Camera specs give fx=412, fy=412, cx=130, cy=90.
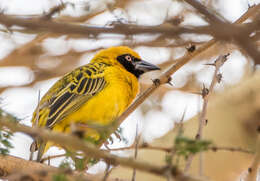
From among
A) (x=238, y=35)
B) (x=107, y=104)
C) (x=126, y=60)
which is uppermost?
(x=126, y=60)

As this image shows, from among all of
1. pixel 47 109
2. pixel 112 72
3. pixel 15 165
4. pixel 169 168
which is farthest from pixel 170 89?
pixel 169 168

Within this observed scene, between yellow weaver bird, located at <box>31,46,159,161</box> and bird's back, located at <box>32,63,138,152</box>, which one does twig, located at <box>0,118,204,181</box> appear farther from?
bird's back, located at <box>32,63,138,152</box>

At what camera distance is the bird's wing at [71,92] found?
159 inches

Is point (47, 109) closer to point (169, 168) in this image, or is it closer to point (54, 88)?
point (54, 88)

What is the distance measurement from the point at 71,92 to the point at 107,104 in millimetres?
429

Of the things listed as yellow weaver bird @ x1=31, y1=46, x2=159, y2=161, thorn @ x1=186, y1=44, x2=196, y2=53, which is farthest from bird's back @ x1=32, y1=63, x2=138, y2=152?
thorn @ x1=186, y1=44, x2=196, y2=53

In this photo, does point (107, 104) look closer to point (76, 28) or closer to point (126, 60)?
point (126, 60)

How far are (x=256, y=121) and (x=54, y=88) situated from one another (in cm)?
267

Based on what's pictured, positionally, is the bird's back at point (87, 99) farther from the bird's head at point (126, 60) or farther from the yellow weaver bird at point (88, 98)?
the bird's head at point (126, 60)

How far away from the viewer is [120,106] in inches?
169

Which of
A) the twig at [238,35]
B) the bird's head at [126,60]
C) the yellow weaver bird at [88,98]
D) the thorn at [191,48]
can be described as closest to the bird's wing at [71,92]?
the yellow weaver bird at [88,98]

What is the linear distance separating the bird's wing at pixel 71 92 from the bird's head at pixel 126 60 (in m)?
0.52

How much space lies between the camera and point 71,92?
4309mm

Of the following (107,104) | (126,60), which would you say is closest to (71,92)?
(107,104)
